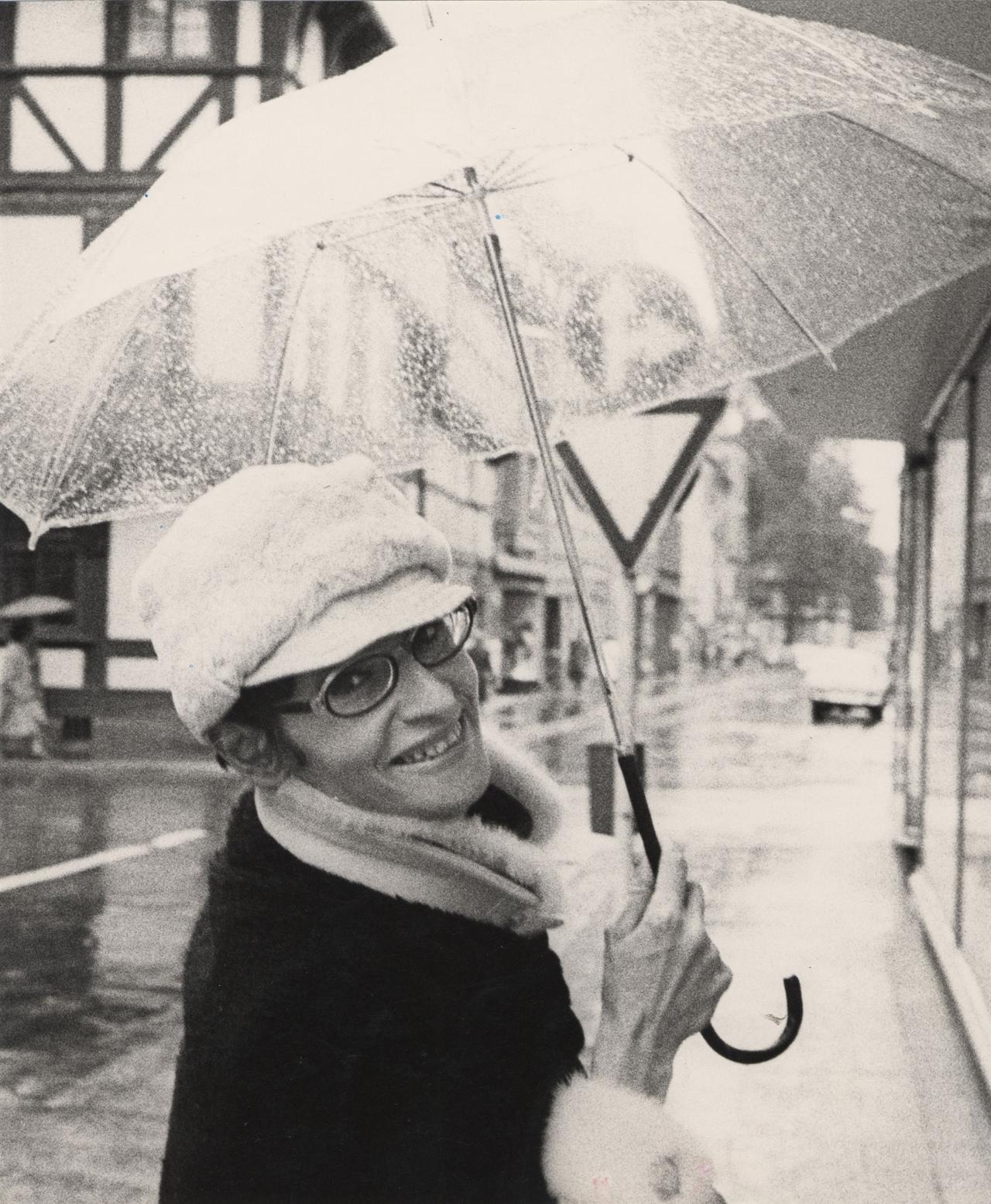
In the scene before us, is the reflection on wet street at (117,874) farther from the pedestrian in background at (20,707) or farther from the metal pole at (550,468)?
the metal pole at (550,468)

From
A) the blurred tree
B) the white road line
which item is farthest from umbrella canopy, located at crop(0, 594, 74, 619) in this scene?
the blurred tree

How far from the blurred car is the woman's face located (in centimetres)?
3238

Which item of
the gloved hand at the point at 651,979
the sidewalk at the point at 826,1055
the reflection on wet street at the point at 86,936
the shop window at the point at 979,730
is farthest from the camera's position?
the reflection on wet street at the point at 86,936

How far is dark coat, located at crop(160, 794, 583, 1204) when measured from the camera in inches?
65.0

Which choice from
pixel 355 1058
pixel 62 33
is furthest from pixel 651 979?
pixel 62 33

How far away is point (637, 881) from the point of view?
1.80m

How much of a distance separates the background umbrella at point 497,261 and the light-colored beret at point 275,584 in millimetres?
377

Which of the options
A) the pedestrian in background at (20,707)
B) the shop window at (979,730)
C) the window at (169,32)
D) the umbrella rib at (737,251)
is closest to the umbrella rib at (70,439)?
the umbrella rib at (737,251)

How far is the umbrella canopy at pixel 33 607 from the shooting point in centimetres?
2075

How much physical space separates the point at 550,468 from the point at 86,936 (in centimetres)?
701

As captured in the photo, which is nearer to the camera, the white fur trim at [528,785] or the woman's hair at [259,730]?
the woman's hair at [259,730]

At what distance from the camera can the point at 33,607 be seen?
20.9 meters

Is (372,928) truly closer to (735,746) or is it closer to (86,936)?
(86,936)

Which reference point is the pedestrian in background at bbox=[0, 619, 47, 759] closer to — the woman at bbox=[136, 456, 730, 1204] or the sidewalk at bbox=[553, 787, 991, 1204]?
the sidewalk at bbox=[553, 787, 991, 1204]
